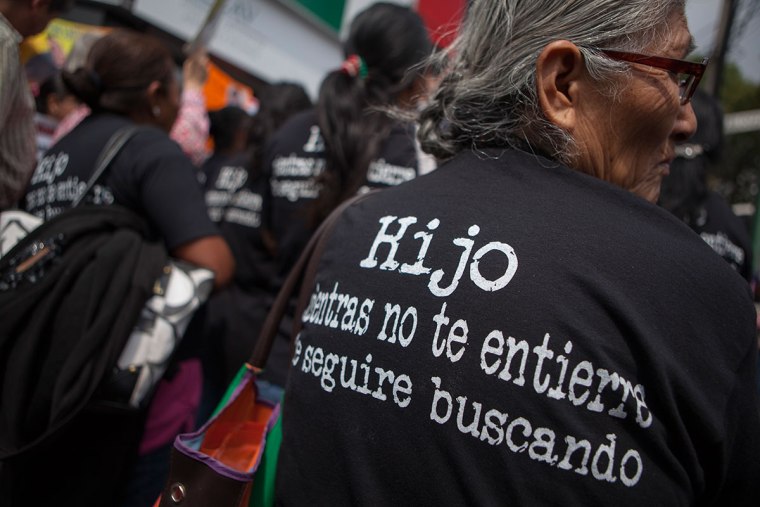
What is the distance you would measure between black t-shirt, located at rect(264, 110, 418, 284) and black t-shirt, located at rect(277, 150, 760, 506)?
100cm

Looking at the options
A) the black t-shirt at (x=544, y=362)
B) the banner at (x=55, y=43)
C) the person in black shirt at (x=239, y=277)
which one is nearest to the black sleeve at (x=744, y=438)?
the black t-shirt at (x=544, y=362)

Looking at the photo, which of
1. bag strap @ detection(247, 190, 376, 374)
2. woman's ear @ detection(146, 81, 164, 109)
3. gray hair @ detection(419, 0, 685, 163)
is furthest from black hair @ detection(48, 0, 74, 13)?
gray hair @ detection(419, 0, 685, 163)

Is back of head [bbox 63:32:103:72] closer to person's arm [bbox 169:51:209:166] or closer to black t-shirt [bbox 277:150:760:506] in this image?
person's arm [bbox 169:51:209:166]

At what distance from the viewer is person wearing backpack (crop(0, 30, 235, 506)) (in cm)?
162

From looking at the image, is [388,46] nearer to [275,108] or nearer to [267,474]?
[275,108]

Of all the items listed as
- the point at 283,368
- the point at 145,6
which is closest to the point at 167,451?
the point at 283,368

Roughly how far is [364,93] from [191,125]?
67.4 inches

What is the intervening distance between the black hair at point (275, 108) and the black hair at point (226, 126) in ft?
1.61

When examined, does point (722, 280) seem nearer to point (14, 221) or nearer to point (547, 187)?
point (547, 187)

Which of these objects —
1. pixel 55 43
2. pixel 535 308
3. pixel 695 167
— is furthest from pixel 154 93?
pixel 55 43

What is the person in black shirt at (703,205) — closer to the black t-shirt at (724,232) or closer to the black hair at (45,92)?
the black t-shirt at (724,232)

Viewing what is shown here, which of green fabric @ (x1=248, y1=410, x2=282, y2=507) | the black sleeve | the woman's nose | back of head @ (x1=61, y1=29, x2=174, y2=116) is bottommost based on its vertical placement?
green fabric @ (x1=248, y1=410, x2=282, y2=507)

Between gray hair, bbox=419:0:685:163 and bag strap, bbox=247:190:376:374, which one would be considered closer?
gray hair, bbox=419:0:685:163

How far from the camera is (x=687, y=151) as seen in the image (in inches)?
91.1
